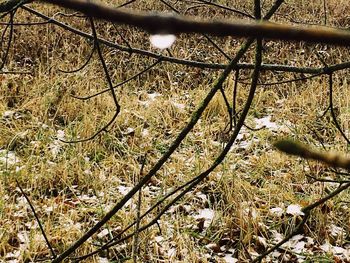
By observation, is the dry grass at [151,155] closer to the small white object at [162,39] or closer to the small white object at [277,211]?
the small white object at [277,211]

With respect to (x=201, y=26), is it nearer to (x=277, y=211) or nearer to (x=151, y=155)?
(x=277, y=211)

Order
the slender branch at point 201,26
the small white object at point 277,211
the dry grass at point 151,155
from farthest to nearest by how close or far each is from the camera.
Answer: the small white object at point 277,211 < the dry grass at point 151,155 < the slender branch at point 201,26

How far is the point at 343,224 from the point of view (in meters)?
2.65

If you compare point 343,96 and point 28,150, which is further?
point 343,96

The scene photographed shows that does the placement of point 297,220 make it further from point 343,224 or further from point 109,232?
point 109,232

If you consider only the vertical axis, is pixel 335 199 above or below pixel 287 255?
above

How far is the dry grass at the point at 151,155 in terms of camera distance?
262 cm

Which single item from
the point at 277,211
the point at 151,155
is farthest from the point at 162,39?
the point at 151,155

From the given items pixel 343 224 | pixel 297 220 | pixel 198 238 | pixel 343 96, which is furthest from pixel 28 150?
pixel 343 96

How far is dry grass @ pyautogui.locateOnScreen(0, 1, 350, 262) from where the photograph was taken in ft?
8.61

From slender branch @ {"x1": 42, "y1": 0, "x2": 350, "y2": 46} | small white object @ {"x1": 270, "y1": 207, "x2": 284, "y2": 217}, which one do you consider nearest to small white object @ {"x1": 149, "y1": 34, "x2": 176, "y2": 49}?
slender branch @ {"x1": 42, "y1": 0, "x2": 350, "y2": 46}

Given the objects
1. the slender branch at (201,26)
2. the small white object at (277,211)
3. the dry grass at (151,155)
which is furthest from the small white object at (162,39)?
the small white object at (277,211)

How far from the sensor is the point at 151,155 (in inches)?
137

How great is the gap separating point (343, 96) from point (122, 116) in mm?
2019
